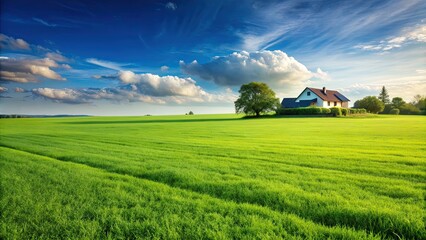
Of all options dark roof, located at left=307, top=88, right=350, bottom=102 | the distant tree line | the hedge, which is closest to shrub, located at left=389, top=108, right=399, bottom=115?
the distant tree line

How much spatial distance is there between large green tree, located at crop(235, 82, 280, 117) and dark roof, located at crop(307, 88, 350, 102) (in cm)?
2094

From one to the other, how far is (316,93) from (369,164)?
82.8 meters

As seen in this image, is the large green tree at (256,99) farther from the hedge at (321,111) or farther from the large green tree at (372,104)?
the large green tree at (372,104)

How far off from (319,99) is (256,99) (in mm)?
26224

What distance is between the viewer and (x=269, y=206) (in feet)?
17.7

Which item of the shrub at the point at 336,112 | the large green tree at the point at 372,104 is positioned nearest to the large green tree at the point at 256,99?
the shrub at the point at 336,112

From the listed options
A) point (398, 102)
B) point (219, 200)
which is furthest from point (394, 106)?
point (219, 200)

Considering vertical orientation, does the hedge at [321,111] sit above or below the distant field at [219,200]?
above

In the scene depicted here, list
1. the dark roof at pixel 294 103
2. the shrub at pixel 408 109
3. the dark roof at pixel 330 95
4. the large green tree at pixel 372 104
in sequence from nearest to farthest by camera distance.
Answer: the dark roof at pixel 330 95, the dark roof at pixel 294 103, the large green tree at pixel 372 104, the shrub at pixel 408 109

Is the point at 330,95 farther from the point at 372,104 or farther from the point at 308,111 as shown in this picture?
the point at 308,111

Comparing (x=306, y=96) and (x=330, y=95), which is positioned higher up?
(x=330, y=95)

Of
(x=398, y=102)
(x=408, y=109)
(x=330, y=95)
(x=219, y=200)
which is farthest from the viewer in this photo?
(x=398, y=102)

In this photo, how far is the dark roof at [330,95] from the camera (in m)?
85.8

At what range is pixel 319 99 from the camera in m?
84.5
